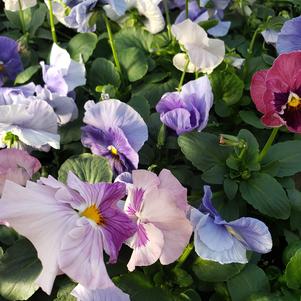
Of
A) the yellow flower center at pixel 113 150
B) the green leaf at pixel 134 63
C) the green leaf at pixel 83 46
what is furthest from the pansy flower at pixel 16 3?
the yellow flower center at pixel 113 150

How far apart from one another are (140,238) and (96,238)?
2.8 inches

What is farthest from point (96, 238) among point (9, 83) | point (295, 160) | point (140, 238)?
point (9, 83)

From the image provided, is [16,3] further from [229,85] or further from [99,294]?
[99,294]

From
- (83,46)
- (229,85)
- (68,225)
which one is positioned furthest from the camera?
(83,46)

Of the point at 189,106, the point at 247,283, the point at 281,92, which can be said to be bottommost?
the point at 247,283

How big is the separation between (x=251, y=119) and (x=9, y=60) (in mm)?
532

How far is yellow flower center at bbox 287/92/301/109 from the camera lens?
846 mm

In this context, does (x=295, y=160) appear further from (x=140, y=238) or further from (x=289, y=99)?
(x=140, y=238)

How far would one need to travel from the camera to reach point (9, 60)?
4.00 ft

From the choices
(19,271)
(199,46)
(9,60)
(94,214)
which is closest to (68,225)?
(94,214)

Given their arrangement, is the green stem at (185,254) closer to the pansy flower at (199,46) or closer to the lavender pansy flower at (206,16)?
the pansy flower at (199,46)

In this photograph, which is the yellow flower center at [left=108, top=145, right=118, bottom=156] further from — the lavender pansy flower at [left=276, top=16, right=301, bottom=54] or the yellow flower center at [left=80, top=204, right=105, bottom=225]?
the lavender pansy flower at [left=276, top=16, right=301, bottom=54]

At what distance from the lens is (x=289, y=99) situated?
0.85 meters

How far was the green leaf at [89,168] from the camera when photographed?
2.87ft
